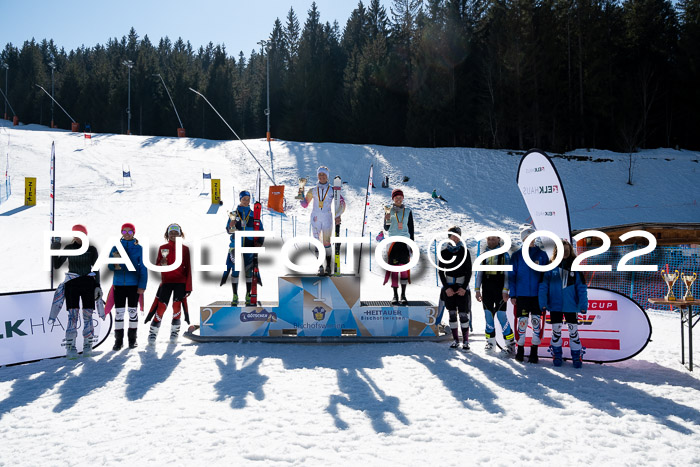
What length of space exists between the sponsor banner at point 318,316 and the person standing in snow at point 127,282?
1081 millimetres

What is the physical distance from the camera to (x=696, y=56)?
3884 centimetres

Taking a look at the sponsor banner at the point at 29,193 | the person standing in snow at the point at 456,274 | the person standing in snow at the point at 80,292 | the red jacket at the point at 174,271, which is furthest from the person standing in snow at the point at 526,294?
the sponsor banner at the point at 29,193

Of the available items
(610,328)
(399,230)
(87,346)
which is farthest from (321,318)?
(610,328)

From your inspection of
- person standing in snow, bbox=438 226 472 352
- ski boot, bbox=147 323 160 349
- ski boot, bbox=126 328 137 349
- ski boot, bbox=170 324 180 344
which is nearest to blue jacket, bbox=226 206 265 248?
ski boot, bbox=170 324 180 344

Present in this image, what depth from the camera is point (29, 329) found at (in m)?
6.59

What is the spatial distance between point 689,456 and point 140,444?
436 centimetres

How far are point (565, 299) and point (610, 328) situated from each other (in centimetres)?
89

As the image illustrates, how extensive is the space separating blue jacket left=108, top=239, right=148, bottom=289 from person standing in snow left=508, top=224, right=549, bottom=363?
17.3 feet

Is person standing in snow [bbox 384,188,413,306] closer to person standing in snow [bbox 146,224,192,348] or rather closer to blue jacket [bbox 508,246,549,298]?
blue jacket [bbox 508,246,549,298]

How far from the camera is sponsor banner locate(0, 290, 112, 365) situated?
6386 mm

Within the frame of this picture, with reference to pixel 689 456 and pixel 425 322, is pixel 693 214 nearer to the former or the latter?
pixel 425 322

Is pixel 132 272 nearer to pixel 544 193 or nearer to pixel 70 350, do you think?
pixel 70 350

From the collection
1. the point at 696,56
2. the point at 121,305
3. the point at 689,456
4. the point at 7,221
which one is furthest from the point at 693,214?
the point at 7,221

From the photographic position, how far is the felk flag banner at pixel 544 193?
8.24 metres
